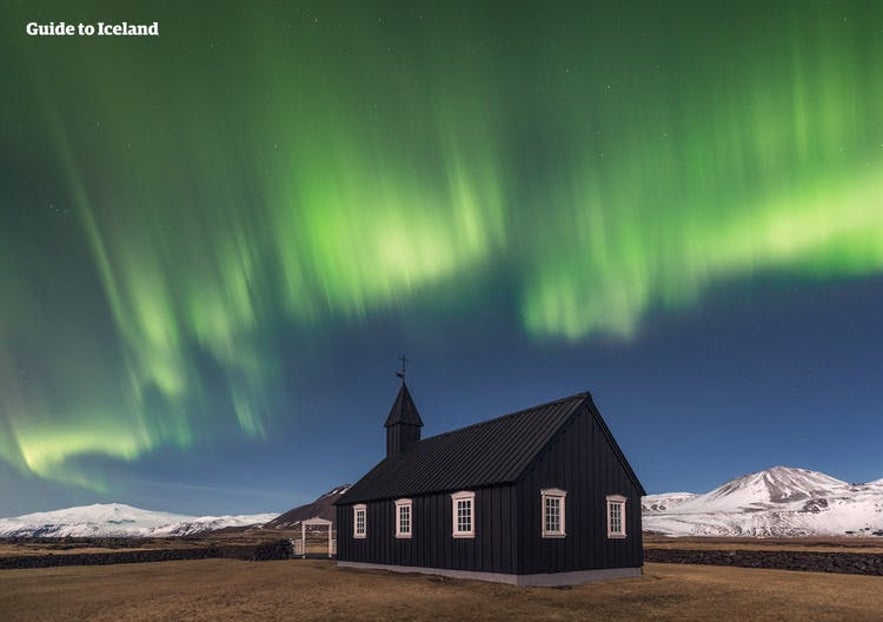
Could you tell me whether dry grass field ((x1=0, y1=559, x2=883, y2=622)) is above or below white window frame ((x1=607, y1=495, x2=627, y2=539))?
below

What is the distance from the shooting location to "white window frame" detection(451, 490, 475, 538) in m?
28.6

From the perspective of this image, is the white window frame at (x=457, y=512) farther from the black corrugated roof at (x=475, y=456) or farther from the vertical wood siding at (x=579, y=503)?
the vertical wood siding at (x=579, y=503)

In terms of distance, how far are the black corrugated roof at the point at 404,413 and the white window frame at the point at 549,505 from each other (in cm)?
1993

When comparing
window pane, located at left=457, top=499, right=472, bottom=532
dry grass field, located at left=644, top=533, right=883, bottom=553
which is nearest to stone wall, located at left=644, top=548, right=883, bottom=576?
dry grass field, located at left=644, top=533, right=883, bottom=553

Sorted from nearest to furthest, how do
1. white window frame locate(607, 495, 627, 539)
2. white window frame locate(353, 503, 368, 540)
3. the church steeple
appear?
1. white window frame locate(607, 495, 627, 539)
2. white window frame locate(353, 503, 368, 540)
3. the church steeple

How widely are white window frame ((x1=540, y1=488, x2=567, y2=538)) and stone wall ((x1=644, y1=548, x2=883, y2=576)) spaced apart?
15.5 m

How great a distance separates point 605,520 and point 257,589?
51.9 feet

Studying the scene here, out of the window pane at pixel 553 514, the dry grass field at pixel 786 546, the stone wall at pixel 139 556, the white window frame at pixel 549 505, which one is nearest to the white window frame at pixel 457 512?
the white window frame at pixel 549 505

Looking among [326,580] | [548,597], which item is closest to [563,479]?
[548,597]

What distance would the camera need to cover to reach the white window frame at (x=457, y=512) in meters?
28.6

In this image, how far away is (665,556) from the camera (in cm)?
4416

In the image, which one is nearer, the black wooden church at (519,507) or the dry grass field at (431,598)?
the dry grass field at (431,598)

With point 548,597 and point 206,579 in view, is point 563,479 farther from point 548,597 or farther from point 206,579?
point 206,579

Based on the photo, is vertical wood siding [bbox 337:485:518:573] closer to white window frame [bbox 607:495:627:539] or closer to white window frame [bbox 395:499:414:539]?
white window frame [bbox 395:499:414:539]
